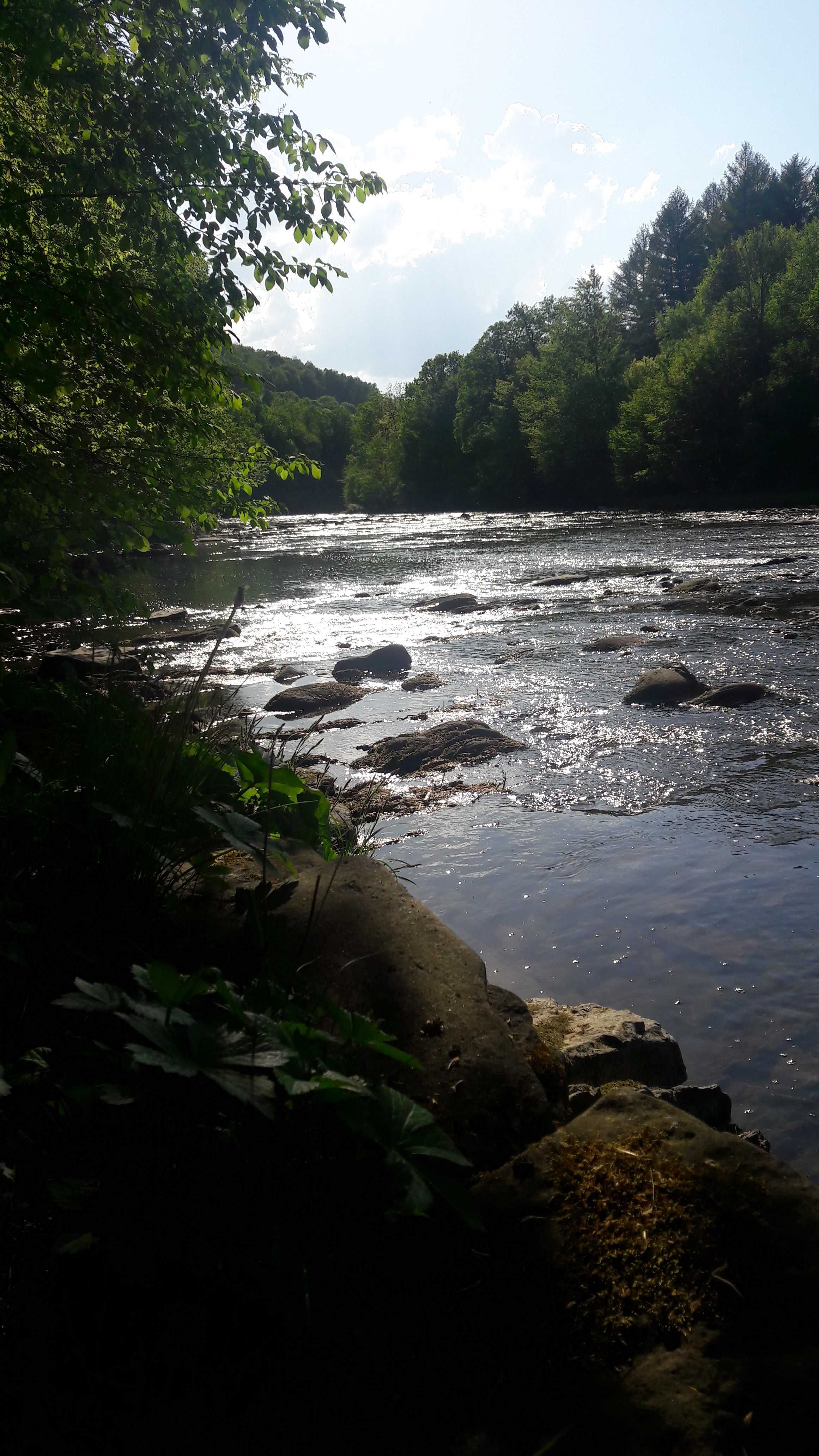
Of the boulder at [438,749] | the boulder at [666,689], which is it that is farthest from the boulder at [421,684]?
the boulder at [666,689]

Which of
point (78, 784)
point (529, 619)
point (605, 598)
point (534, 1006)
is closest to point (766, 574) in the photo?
point (605, 598)

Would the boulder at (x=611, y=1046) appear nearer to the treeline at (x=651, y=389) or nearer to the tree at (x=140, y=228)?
the tree at (x=140, y=228)

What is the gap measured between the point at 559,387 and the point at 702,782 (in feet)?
233

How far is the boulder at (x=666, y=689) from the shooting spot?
33.5ft

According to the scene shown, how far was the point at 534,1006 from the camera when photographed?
408 centimetres

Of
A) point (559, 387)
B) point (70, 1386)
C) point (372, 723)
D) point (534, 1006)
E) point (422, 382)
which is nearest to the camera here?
point (70, 1386)

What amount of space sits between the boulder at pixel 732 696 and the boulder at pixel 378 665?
4536 millimetres

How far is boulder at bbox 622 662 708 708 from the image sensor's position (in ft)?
33.5

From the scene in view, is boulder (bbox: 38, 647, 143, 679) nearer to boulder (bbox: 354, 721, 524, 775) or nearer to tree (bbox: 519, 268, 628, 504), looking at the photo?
boulder (bbox: 354, 721, 524, 775)

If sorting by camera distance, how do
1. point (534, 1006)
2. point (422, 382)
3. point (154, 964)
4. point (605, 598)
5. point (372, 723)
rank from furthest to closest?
point (422, 382)
point (605, 598)
point (372, 723)
point (534, 1006)
point (154, 964)

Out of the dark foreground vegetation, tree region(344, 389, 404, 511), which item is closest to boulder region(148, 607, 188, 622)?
the dark foreground vegetation

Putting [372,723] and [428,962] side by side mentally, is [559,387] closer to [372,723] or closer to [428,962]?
[372,723]

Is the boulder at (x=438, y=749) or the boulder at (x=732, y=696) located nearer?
the boulder at (x=438, y=749)

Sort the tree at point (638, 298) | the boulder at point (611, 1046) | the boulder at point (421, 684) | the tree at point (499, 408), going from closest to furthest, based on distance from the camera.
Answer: the boulder at point (611, 1046) < the boulder at point (421, 684) < the tree at point (499, 408) < the tree at point (638, 298)
